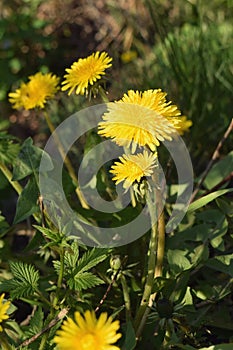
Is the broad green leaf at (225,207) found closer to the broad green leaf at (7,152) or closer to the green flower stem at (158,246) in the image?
the green flower stem at (158,246)

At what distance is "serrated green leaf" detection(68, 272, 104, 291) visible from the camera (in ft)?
3.06

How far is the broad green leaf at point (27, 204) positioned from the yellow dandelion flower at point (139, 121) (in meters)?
0.28

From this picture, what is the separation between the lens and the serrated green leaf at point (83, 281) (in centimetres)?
93

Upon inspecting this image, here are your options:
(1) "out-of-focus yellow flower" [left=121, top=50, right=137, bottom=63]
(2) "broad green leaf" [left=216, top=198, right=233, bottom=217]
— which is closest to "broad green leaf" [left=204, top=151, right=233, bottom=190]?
(2) "broad green leaf" [left=216, top=198, right=233, bottom=217]

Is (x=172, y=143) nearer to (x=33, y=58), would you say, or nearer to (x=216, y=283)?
(x=216, y=283)

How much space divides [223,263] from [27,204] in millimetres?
404

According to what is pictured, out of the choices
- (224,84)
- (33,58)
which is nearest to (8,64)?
(33,58)

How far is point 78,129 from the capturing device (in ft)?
5.49

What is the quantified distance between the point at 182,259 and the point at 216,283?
0.17 meters

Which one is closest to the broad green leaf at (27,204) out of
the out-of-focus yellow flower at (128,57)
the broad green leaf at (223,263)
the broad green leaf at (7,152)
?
the broad green leaf at (7,152)

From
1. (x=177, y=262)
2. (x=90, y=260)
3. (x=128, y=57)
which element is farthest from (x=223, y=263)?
(x=128, y=57)

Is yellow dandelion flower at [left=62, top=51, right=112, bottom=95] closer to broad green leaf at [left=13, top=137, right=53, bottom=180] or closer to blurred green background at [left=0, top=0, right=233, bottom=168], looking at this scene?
broad green leaf at [left=13, top=137, right=53, bottom=180]

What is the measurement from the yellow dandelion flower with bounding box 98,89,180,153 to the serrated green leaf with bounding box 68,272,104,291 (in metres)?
0.22

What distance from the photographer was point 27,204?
1176 mm
